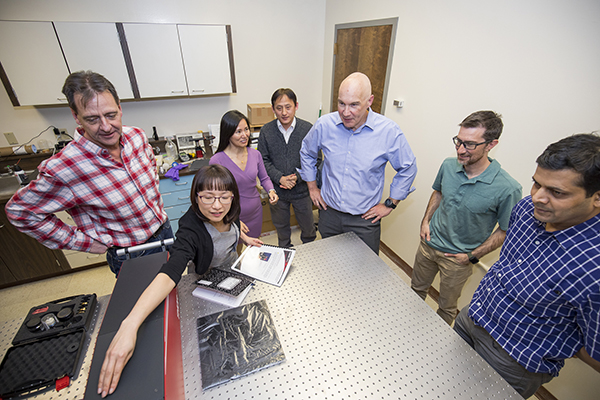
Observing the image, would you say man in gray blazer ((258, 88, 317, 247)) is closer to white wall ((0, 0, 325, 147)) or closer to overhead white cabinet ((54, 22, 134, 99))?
white wall ((0, 0, 325, 147))

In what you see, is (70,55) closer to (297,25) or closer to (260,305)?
(297,25)

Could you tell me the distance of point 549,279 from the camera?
2.85 ft

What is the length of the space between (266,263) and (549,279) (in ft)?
3.46

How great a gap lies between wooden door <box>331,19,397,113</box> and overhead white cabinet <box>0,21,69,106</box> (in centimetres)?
283

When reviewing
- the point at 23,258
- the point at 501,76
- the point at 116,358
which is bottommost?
the point at 23,258

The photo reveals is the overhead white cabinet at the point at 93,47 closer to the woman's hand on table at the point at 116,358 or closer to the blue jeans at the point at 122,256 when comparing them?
the blue jeans at the point at 122,256

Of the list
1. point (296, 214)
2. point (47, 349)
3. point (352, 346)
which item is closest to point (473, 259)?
point (352, 346)

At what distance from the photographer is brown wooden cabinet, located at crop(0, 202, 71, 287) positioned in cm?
234

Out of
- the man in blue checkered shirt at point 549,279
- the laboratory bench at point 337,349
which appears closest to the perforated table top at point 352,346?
the laboratory bench at point 337,349

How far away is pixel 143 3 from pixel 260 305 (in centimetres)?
333

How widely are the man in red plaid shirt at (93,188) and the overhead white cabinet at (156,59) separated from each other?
1489mm

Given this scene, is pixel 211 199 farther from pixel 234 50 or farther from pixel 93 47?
pixel 234 50

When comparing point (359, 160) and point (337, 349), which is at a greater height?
point (359, 160)

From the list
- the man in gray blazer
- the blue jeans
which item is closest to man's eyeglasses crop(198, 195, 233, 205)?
the blue jeans
